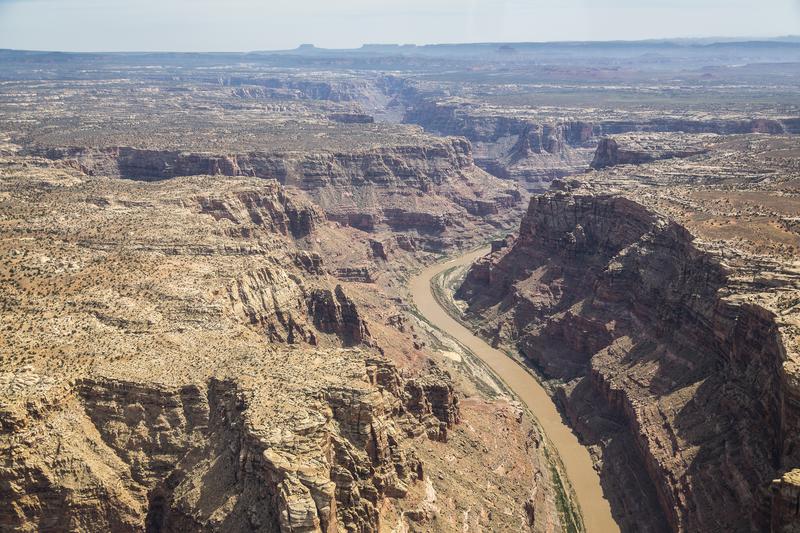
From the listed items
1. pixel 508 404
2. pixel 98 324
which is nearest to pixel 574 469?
pixel 508 404

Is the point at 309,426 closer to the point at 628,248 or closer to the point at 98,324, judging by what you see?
the point at 98,324

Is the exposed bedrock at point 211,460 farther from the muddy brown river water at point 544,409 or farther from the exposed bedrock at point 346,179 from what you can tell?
the exposed bedrock at point 346,179

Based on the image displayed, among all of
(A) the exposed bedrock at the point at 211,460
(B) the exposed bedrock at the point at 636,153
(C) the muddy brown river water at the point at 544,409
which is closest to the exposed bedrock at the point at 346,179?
(C) the muddy brown river water at the point at 544,409

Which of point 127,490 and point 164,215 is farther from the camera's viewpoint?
point 164,215

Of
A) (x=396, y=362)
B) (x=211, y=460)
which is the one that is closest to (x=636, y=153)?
(x=396, y=362)

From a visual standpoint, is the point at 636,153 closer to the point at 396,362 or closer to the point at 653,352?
the point at 653,352

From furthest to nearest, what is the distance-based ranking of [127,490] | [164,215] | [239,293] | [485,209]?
[485,209] < [164,215] < [239,293] < [127,490]

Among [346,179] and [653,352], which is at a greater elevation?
[346,179]
